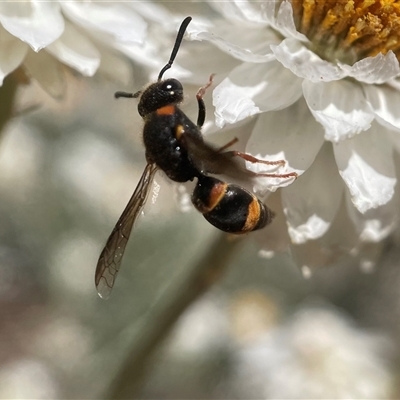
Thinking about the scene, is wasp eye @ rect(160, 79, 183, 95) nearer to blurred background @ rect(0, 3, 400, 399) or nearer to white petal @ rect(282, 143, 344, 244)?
white petal @ rect(282, 143, 344, 244)

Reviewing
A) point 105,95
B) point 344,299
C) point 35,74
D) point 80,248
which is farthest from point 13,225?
point 344,299

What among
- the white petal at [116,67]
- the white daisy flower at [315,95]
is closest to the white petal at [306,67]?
the white daisy flower at [315,95]

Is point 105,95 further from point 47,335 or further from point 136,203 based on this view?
point 136,203

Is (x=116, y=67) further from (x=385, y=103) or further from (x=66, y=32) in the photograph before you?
(x=385, y=103)

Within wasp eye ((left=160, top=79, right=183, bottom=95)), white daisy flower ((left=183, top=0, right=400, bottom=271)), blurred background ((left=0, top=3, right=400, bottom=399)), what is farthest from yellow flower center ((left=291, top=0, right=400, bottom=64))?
blurred background ((left=0, top=3, right=400, bottom=399))

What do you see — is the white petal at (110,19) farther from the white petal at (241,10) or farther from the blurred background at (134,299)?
the blurred background at (134,299)

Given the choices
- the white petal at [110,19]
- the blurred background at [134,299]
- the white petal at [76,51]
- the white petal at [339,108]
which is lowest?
the blurred background at [134,299]
